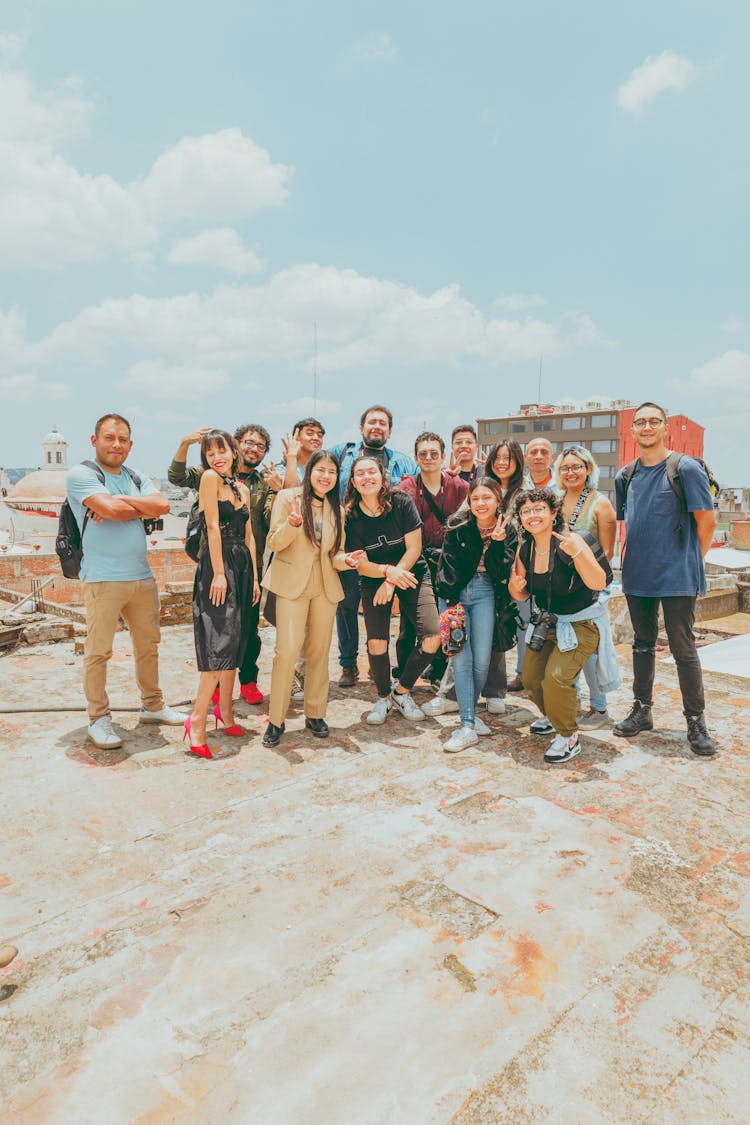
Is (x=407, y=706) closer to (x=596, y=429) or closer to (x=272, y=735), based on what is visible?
(x=272, y=735)

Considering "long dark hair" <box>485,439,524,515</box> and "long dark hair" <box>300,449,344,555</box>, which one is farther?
"long dark hair" <box>485,439,524,515</box>

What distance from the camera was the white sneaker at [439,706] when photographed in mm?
4445

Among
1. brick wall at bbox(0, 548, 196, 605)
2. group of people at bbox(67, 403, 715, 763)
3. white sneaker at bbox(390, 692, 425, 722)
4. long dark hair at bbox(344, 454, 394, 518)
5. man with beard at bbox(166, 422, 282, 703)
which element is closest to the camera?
group of people at bbox(67, 403, 715, 763)

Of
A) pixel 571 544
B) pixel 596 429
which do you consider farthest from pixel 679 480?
pixel 596 429

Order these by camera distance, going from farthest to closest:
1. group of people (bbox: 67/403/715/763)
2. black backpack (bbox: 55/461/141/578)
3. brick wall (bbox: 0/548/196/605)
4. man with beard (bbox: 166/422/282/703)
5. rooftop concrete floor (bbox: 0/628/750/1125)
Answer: brick wall (bbox: 0/548/196/605) → man with beard (bbox: 166/422/282/703) → black backpack (bbox: 55/461/141/578) → group of people (bbox: 67/403/715/763) → rooftop concrete floor (bbox: 0/628/750/1125)

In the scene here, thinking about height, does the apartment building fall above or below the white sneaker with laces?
above

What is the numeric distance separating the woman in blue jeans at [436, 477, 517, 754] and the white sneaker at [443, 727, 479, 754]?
0.42 feet

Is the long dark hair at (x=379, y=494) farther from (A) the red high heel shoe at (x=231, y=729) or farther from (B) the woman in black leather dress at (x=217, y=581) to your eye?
(A) the red high heel shoe at (x=231, y=729)

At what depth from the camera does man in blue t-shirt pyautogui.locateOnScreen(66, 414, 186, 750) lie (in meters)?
3.79

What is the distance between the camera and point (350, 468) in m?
4.77

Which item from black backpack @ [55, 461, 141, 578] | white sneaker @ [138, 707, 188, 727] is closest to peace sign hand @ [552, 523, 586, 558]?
white sneaker @ [138, 707, 188, 727]

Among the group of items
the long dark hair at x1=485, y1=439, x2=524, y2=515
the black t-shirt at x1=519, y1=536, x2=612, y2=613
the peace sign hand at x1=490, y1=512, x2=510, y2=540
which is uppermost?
the long dark hair at x1=485, y1=439, x2=524, y2=515

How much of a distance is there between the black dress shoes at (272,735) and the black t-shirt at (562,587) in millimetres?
1745

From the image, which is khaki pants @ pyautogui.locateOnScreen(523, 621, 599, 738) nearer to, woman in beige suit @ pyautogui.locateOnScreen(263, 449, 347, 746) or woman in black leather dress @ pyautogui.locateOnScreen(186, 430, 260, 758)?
woman in beige suit @ pyautogui.locateOnScreen(263, 449, 347, 746)
